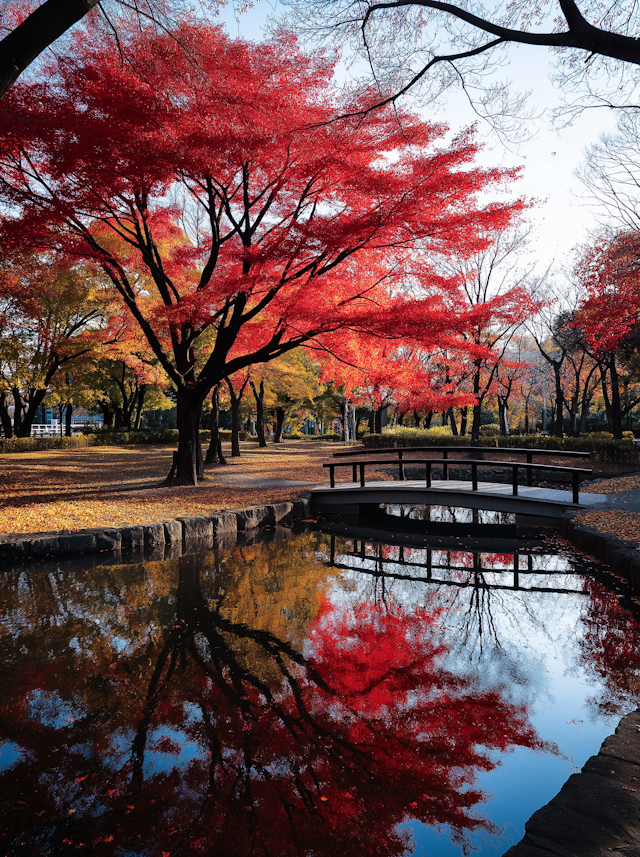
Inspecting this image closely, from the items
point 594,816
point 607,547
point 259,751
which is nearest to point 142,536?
point 259,751

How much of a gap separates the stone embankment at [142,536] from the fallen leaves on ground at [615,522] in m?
5.67

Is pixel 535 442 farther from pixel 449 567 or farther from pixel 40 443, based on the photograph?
pixel 40 443

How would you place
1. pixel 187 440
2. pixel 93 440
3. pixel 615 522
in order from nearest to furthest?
pixel 615 522 → pixel 187 440 → pixel 93 440

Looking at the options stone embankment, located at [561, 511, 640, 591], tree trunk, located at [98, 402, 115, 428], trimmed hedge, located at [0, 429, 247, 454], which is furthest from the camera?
tree trunk, located at [98, 402, 115, 428]

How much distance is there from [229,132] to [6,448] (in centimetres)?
1909

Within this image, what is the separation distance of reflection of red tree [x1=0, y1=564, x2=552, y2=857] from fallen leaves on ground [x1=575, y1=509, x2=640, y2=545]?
403cm

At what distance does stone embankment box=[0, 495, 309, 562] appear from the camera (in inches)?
295

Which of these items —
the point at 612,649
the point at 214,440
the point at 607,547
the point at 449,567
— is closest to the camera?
the point at 612,649

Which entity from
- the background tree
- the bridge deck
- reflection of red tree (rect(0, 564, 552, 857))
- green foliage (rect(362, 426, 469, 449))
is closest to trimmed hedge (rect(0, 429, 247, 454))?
the background tree

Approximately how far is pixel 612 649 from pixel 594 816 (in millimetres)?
2757

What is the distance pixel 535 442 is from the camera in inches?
737

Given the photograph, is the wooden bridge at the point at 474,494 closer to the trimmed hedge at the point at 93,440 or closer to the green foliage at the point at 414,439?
the green foliage at the point at 414,439

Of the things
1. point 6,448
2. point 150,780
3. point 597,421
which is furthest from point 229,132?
point 597,421

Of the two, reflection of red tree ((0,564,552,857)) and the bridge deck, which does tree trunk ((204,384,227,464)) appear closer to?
the bridge deck
